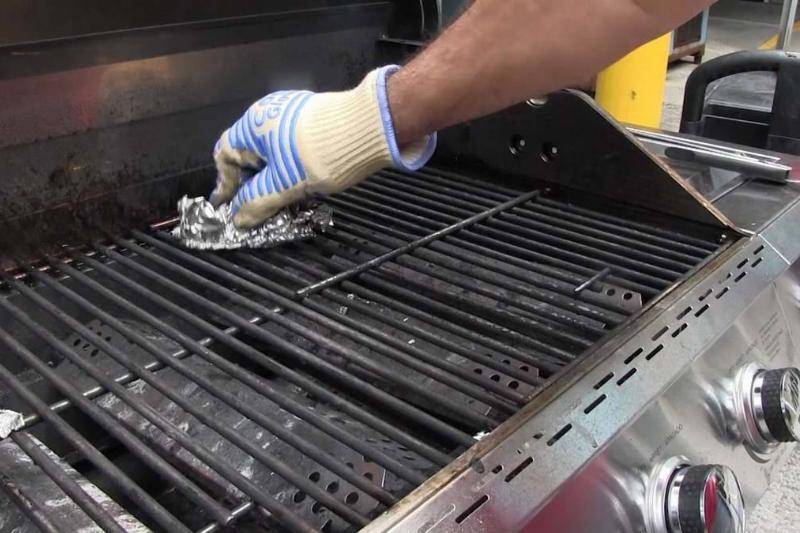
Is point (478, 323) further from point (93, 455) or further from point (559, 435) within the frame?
point (93, 455)

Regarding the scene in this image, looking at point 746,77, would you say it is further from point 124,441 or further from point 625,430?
point 124,441

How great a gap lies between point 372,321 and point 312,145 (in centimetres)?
20

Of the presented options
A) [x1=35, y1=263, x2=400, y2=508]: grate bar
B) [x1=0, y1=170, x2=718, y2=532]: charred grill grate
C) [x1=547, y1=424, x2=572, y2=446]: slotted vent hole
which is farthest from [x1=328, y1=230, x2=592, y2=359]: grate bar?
[x1=35, y1=263, x2=400, y2=508]: grate bar

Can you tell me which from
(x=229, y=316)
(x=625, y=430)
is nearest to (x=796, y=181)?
(x=625, y=430)

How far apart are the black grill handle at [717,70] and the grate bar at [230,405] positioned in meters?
A: 0.80

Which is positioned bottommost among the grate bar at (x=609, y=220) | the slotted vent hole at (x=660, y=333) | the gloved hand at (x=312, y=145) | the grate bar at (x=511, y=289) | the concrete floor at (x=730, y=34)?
the concrete floor at (x=730, y=34)

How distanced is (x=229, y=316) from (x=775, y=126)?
2.68ft

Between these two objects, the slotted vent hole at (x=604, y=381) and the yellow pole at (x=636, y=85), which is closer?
the slotted vent hole at (x=604, y=381)

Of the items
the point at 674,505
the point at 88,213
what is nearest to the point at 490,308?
the point at 674,505

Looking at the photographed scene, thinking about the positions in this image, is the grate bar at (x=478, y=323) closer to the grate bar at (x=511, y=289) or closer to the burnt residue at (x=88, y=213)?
the grate bar at (x=511, y=289)

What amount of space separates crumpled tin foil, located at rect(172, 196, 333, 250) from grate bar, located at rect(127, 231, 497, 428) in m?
0.03

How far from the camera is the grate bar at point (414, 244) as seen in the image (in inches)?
28.3

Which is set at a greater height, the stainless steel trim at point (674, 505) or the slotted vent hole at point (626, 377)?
the slotted vent hole at point (626, 377)

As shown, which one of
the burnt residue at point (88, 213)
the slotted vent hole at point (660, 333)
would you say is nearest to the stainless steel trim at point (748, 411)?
the slotted vent hole at point (660, 333)
